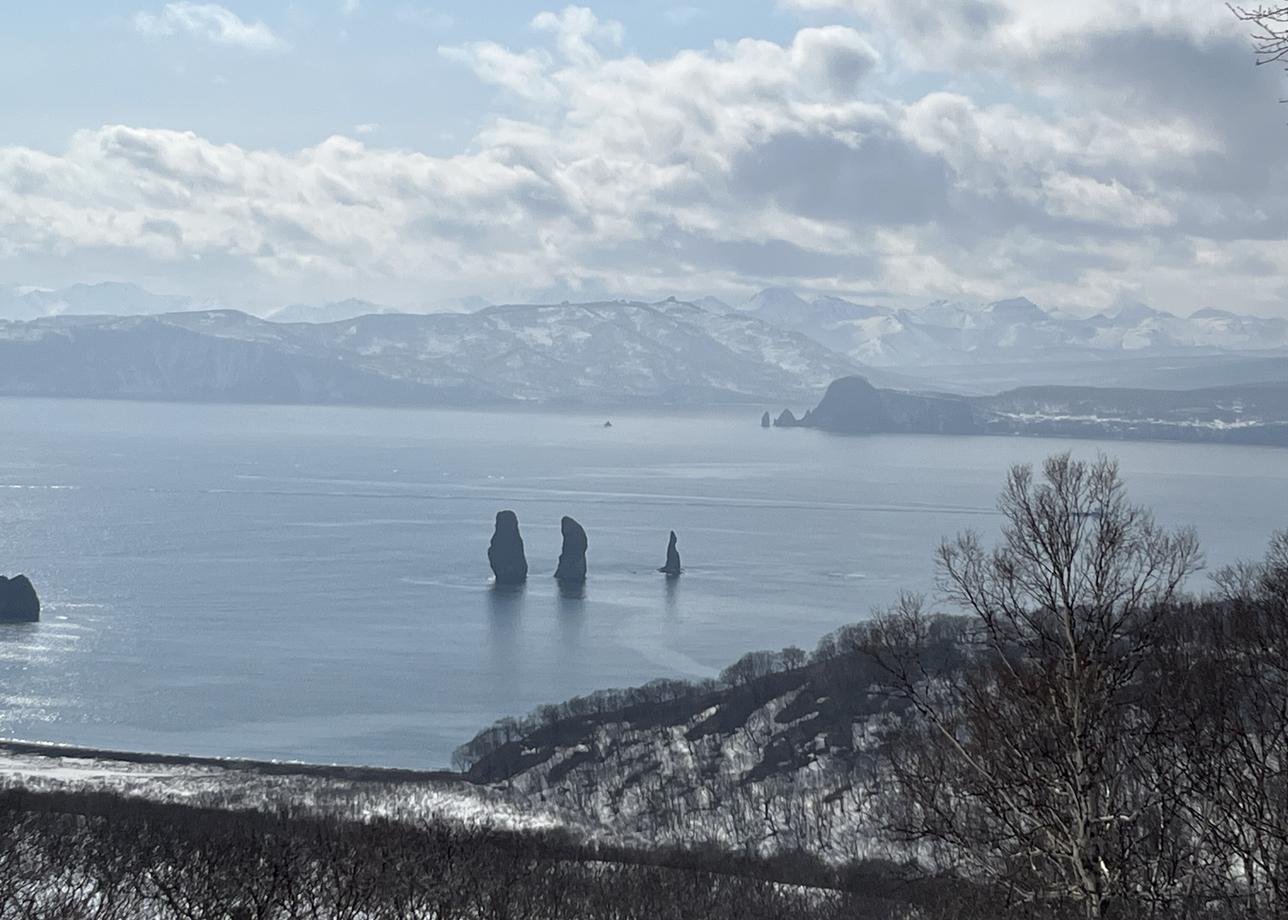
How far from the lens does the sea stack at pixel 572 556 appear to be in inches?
2516

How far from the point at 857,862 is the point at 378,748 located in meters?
18.0

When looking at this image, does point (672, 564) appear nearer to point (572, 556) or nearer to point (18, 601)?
point (572, 556)

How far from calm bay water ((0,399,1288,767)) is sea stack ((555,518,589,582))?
4.05ft

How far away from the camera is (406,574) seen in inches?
2539

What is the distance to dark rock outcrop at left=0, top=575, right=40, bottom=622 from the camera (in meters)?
53.0

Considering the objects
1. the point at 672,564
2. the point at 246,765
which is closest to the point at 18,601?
the point at 246,765

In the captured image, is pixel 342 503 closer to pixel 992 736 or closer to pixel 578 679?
A: pixel 578 679

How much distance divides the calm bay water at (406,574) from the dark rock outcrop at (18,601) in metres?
1.23

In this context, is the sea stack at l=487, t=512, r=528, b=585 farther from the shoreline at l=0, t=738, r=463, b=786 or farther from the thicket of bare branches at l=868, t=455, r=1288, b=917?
the thicket of bare branches at l=868, t=455, r=1288, b=917

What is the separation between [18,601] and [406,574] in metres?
17.1

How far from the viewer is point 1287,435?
18325 centimetres

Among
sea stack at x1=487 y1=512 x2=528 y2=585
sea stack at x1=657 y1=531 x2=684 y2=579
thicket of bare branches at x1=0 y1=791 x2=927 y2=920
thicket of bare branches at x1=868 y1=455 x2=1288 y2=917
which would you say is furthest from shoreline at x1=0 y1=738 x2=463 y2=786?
sea stack at x1=657 y1=531 x2=684 y2=579

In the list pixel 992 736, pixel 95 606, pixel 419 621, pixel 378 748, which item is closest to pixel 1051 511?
pixel 992 736

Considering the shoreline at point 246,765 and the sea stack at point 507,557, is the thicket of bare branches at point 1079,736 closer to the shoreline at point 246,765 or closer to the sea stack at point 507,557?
the shoreline at point 246,765
